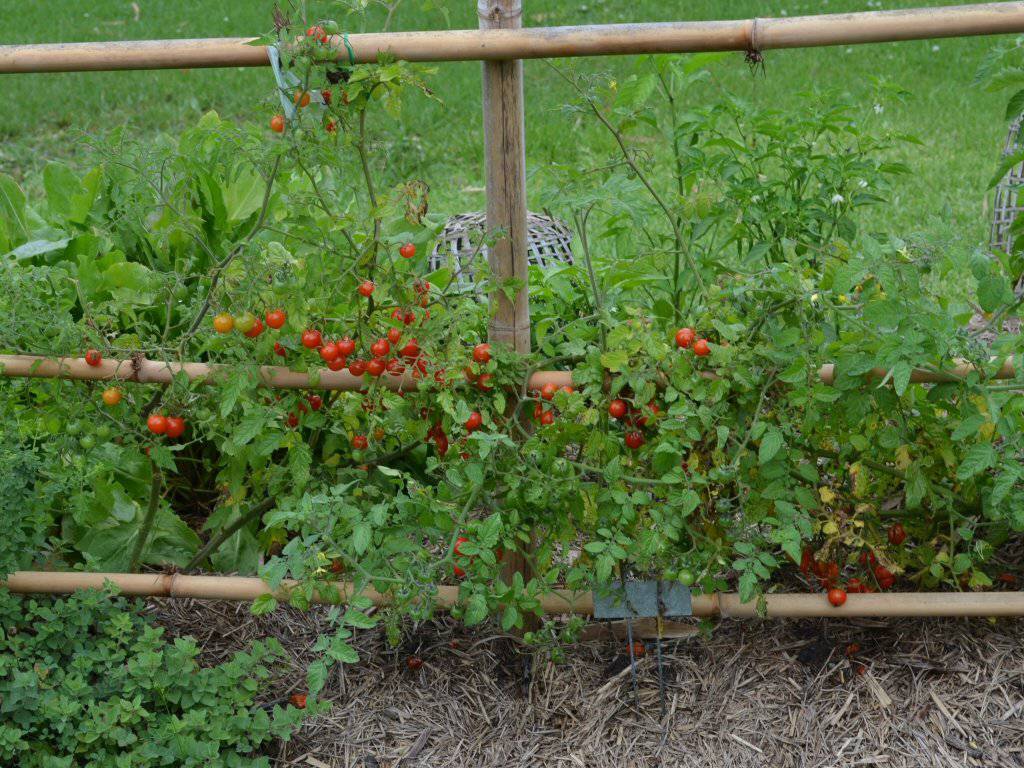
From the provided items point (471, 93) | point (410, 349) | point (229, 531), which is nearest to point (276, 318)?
point (410, 349)

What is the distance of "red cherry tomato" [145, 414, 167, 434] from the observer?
7.52 feet

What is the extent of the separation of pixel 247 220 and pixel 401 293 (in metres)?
0.95

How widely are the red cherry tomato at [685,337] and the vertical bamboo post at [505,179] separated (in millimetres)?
330

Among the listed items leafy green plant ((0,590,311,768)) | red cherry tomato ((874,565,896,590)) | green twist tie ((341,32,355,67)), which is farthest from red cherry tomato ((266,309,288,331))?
red cherry tomato ((874,565,896,590))

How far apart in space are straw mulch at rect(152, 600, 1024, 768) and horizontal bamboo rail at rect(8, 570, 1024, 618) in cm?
14

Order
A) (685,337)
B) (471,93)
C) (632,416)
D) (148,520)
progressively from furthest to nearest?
(471,93), (148,520), (632,416), (685,337)

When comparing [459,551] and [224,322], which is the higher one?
[224,322]

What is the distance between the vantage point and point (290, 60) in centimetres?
207

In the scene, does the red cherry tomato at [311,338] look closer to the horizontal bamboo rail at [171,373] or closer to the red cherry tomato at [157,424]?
the horizontal bamboo rail at [171,373]

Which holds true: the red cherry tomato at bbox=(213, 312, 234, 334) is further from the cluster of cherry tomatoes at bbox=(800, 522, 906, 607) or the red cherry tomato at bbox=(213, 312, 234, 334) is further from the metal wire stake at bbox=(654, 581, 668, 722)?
the cluster of cherry tomatoes at bbox=(800, 522, 906, 607)

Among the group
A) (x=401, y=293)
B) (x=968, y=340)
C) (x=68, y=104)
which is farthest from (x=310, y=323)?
(x=68, y=104)

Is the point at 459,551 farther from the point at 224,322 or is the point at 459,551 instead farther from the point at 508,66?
the point at 508,66

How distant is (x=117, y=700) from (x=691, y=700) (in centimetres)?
119

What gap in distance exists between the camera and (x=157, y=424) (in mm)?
2295
